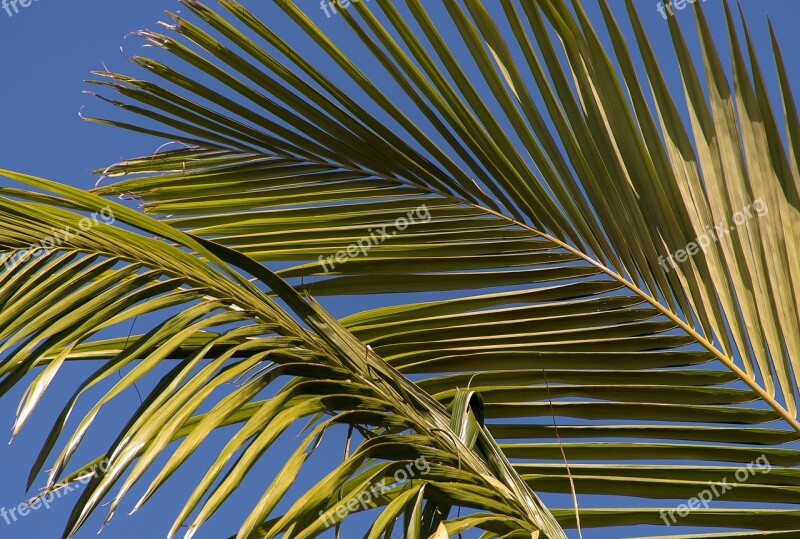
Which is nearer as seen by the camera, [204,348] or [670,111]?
[204,348]

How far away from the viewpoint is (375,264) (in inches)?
77.2

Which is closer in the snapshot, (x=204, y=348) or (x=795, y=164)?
(x=204, y=348)

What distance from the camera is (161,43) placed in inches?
80.8

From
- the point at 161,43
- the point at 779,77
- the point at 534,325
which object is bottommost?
the point at 534,325

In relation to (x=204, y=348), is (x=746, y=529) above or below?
below

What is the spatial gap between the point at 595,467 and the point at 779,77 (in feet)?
2.87

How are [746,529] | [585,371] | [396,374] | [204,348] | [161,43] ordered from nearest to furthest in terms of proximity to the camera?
[204,348] < [396,374] < [746,529] < [585,371] < [161,43]

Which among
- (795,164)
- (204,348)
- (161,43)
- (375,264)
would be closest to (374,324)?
(375,264)

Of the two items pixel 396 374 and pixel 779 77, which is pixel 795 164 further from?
pixel 396 374

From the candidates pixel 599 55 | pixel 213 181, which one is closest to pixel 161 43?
pixel 213 181

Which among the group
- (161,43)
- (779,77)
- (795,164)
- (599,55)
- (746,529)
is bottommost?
(746,529)

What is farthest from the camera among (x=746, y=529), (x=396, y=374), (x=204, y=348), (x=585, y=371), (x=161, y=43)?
(x=161, y=43)

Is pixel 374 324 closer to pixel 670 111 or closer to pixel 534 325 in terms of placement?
pixel 534 325

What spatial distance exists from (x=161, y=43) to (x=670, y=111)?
3.64ft
